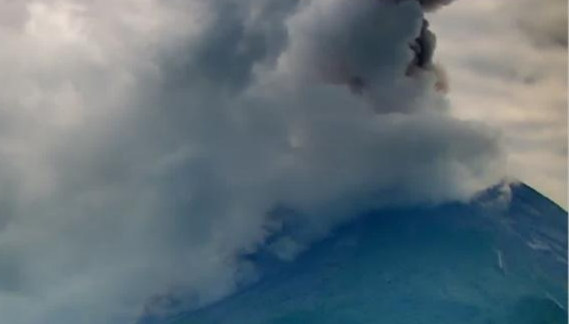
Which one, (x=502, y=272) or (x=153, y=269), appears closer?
(x=153, y=269)

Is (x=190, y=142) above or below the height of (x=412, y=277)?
above

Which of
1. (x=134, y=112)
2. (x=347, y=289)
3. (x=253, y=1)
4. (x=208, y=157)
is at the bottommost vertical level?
(x=347, y=289)

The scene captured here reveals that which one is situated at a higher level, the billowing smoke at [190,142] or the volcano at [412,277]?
the billowing smoke at [190,142]

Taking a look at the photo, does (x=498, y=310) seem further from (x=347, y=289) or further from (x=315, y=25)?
(x=315, y=25)

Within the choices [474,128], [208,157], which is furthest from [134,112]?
[474,128]
